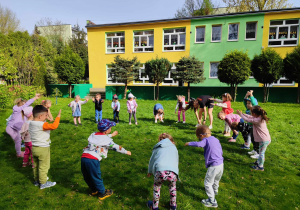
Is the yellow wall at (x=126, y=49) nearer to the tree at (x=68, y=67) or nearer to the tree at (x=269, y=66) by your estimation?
the tree at (x=68, y=67)

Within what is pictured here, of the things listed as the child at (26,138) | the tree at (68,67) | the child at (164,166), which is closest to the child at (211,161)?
the child at (164,166)

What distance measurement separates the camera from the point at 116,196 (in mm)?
4344

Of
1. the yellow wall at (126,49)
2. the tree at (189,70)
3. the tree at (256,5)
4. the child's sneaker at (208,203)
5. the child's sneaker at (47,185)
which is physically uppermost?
the tree at (256,5)

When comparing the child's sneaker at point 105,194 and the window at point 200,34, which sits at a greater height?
the window at point 200,34

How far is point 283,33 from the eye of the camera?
2028 cm

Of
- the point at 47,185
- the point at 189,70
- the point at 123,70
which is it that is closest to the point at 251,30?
the point at 189,70

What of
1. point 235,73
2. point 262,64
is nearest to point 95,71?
point 235,73

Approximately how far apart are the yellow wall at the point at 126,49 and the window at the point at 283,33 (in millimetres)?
9419

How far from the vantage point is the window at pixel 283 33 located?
65.7ft

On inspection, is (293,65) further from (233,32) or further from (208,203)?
(208,203)

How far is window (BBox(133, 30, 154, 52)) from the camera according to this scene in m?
24.3

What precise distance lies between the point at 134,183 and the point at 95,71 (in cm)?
2338

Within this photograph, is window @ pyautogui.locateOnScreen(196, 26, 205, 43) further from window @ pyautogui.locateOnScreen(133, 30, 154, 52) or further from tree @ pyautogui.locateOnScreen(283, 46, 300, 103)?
tree @ pyautogui.locateOnScreen(283, 46, 300, 103)

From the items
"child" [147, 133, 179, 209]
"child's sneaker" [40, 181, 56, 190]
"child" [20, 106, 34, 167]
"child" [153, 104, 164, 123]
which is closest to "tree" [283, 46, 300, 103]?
"child" [153, 104, 164, 123]
